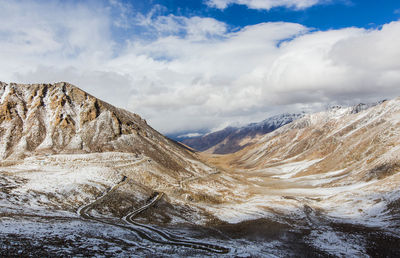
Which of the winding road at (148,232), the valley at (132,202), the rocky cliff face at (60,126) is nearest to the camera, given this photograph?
the valley at (132,202)

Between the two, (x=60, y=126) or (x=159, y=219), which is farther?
(x=60, y=126)

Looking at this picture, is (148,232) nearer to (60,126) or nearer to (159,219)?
(159,219)

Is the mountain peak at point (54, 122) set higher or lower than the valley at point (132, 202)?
higher

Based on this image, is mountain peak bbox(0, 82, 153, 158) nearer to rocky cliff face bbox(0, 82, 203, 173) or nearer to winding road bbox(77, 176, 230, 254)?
rocky cliff face bbox(0, 82, 203, 173)

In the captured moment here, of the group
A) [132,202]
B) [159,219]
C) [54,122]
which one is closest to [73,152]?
[54,122]

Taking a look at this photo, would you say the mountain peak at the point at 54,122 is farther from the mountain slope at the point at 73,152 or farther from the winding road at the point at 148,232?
the winding road at the point at 148,232

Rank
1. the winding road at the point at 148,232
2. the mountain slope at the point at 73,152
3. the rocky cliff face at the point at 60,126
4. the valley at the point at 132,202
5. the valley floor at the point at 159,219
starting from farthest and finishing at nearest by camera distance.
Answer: the rocky cliff face at the point at 60,126 < the mountain slope at the point at 73,152 < the winding road at the point at 148,232 < the valley at the point at 132,202 < the valley floor at the point at 159,219

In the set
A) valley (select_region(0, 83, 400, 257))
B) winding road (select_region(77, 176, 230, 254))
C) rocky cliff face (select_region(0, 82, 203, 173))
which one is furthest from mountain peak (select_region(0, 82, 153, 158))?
winding road (select_region(77, 176, 230, 254))

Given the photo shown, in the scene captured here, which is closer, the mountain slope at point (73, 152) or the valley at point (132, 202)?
the valley at point (132, 202)

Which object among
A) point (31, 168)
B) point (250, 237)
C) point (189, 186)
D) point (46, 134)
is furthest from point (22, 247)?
point (46, 134)

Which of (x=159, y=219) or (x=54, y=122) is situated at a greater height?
(x=54, y=122)

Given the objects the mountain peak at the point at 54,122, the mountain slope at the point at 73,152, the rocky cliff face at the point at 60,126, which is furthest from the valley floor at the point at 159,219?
the mountain peak at the point at 54,122
